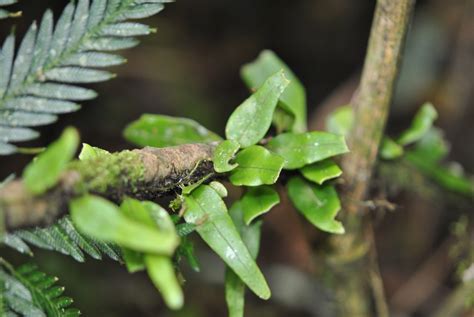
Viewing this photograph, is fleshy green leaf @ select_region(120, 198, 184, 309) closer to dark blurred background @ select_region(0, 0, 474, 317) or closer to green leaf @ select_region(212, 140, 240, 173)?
green leaf @ select_region(212, 140, 240, 173)

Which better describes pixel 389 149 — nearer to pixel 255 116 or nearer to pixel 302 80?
pixel 255 116

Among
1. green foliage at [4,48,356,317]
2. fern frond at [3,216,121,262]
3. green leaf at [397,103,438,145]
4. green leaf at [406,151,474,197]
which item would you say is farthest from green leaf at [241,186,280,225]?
green leaf at [406,151,474,197]

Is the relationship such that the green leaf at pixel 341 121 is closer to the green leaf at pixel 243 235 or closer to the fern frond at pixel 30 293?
the green leaf at pixel 243 235

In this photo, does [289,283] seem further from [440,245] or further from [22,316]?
[22,316]

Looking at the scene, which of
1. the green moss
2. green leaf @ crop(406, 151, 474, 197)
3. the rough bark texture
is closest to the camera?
the green moss

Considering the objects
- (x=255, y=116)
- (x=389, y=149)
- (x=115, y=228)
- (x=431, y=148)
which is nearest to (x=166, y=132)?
(x=255, y=116)

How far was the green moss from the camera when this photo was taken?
0.68 m

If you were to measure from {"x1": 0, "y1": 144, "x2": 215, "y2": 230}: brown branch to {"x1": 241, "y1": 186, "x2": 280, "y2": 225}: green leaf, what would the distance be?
13 centimetres

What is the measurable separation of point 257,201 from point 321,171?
13 cm

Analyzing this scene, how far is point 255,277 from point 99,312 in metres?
1.47

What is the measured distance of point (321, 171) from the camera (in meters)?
1.03

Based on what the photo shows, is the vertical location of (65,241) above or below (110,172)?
below

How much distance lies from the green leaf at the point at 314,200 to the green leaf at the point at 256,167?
0.17 meters

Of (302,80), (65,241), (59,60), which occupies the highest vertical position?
(59,60)
